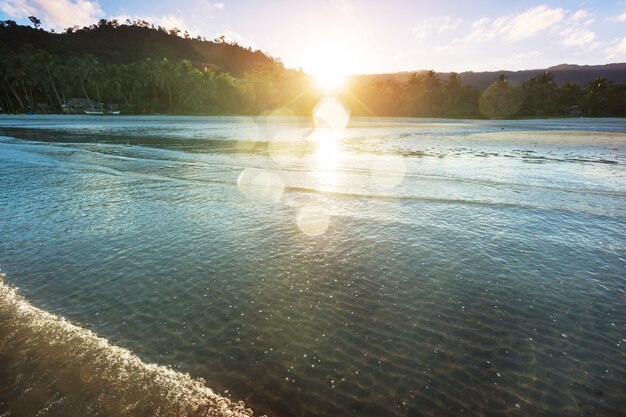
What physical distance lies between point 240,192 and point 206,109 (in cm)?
9384

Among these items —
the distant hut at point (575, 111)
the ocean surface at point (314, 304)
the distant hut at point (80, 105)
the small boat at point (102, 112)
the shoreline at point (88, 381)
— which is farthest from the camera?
the distant hut at point (575, 111)

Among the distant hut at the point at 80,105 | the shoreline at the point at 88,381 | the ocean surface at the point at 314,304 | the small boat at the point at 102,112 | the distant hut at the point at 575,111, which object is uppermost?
the distant hut at the point at 80,105

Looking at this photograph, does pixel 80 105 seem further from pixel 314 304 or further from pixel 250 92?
pixel 314 304

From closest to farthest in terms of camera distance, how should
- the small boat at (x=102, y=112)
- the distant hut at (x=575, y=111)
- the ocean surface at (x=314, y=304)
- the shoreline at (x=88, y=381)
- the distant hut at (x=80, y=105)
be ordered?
the shoreline at (x=88, y=381) → the ocean surface at (x=314, y=304) → the small boat at (x=102, y=112) → the distant hut at (x=80, y=105) → the distant hut at (x=575, y=111)

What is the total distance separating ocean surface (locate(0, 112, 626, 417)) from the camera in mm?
2916

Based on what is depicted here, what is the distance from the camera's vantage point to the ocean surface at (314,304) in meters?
2.92

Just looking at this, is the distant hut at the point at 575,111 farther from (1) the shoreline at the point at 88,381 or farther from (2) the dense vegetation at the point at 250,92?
(1) the shoreline at the point at 88,381

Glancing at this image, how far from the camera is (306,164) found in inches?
615

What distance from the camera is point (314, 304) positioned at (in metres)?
4.31

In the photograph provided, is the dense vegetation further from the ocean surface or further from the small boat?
the ocean surface

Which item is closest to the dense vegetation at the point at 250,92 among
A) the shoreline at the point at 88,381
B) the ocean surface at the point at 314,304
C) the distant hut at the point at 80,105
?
the distant hut at the point at 80,105

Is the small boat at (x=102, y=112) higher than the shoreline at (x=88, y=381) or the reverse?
higher

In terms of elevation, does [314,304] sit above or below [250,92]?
below

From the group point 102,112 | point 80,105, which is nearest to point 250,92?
point 102,112
